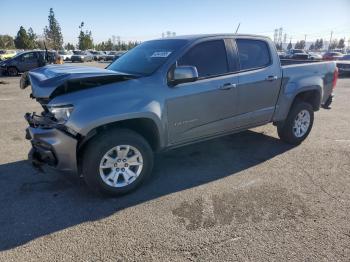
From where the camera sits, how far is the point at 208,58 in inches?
172

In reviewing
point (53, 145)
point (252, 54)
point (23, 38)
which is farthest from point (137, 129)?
point (23, 38)

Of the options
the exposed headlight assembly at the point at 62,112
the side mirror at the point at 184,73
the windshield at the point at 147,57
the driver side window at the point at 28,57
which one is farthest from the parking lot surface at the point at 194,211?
the driver side window at the point at 28,57

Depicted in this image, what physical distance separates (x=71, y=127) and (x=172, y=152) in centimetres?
231

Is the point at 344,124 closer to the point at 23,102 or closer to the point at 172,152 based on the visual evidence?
the point at 172,152

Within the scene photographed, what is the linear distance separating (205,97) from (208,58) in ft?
1.92

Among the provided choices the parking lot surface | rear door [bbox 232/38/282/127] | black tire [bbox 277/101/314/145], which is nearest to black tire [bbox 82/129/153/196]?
the parking lot surface

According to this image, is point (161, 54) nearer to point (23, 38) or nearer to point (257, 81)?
point (257, 81)

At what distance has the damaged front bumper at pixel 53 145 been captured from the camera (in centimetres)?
339

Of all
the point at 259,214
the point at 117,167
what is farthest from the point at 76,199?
the point at 259,214

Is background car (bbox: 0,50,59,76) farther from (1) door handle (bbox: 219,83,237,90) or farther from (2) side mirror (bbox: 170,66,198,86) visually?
(2) side mirror (bbox: 170,66,198,86)

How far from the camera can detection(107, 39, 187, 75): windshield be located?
4133 millimetres

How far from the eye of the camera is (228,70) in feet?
14.9

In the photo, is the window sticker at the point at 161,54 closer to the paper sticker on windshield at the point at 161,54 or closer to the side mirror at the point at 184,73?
the paper sticker on windshield at the point at 161,54

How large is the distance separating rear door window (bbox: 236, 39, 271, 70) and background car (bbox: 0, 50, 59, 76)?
17.8m
